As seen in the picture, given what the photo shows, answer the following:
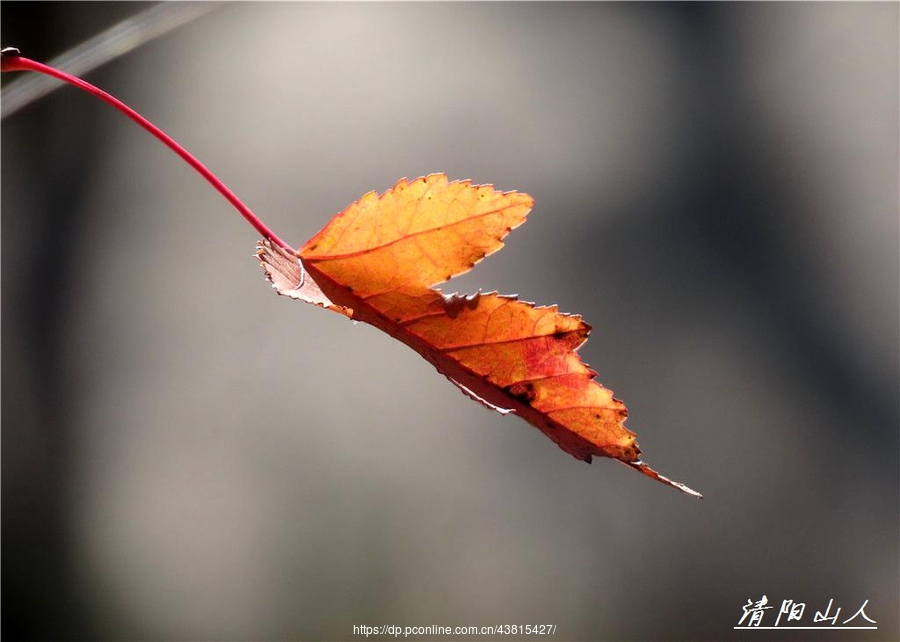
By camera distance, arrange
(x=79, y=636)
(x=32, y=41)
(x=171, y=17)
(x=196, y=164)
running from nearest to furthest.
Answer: (x=196, y=164) < (x=171, y=17) < (x=79, y=636) < (x=32, y=41)

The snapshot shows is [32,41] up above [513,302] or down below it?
above

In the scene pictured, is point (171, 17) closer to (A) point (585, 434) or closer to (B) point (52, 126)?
(A) point (585, 434)

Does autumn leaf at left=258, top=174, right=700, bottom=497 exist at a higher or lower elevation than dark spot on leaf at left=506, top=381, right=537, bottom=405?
higher

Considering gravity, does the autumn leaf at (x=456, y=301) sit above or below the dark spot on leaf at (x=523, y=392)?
above

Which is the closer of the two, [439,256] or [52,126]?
[439,256]

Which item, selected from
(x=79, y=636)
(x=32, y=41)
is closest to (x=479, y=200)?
(x=79, y=636)

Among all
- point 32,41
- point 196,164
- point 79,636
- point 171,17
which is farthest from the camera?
point 32,41

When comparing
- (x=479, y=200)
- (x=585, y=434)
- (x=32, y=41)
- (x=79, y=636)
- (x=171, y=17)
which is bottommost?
(x=79, y=636)
